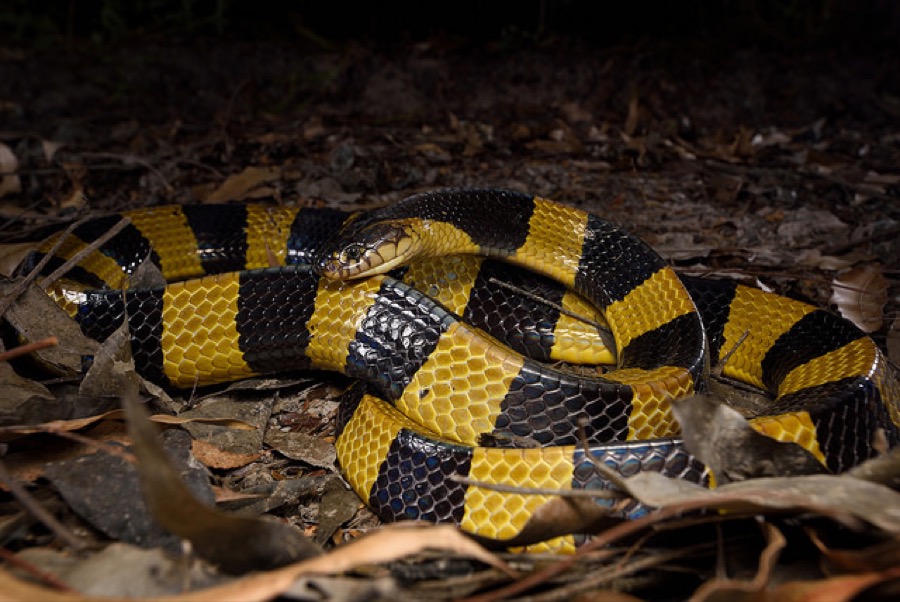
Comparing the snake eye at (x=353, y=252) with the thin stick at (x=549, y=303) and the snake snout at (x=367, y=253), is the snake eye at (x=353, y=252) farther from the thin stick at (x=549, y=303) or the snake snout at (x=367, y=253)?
the thin stick at (x=549, y=303)

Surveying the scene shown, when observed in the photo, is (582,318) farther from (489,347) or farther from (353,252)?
(353,252)

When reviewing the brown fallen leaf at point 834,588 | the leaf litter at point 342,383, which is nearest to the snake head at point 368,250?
the leaf litter at point 342,383

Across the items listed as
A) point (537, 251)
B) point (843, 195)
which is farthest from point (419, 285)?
point (843, 195)

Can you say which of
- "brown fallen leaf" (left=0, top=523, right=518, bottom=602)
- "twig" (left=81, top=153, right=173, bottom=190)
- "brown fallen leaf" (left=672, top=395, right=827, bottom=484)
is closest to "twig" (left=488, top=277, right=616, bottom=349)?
"brown fallen leaf" (left=672, top=395, right=827, bottom=484)

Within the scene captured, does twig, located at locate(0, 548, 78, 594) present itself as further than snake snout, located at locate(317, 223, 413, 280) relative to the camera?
No

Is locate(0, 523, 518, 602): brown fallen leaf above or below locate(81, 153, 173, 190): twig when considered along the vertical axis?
above

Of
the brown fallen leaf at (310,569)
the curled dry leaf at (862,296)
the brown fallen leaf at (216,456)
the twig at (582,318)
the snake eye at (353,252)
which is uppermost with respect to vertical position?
the snake eye at (353,252)

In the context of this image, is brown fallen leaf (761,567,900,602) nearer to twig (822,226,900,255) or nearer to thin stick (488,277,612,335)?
thin stick (488,277,612,335)

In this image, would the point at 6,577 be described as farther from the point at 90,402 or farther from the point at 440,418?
the point at 440,418
